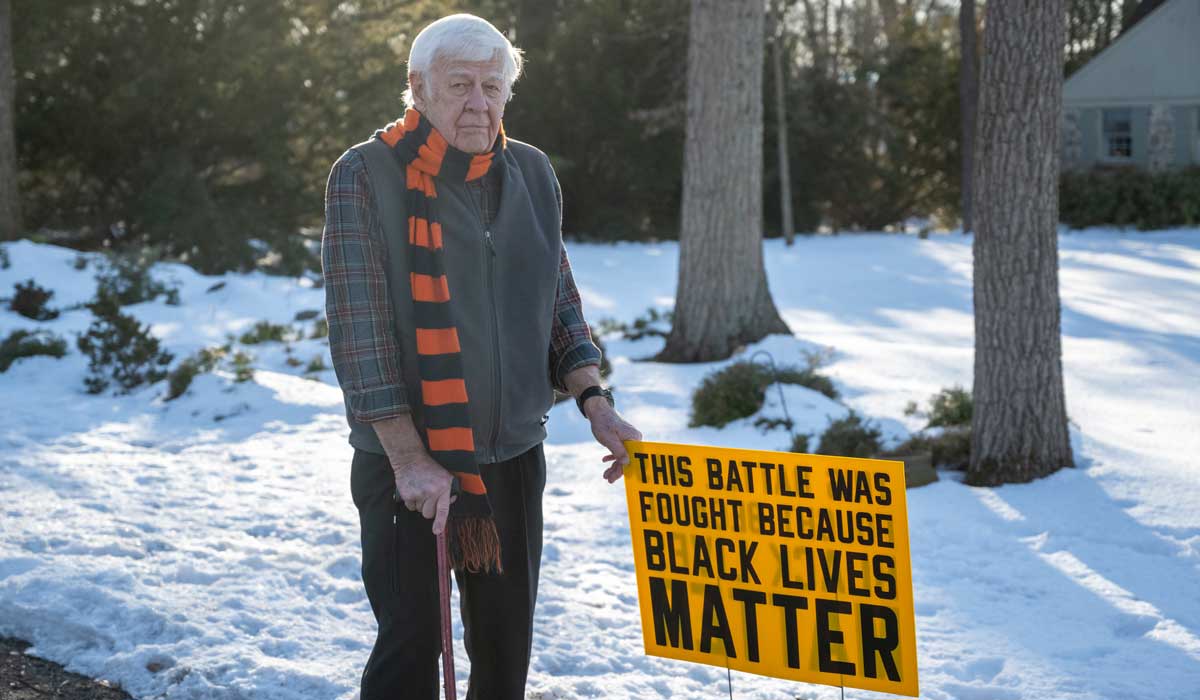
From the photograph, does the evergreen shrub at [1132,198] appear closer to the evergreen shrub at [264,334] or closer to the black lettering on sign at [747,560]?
the evergreen shrub at [264,334]

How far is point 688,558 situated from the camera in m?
2.90

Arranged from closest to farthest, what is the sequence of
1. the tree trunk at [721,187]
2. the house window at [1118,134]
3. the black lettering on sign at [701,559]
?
1. the black lettering on sign at [701,559]
2. the tree trunk at [721,187]
3. the house window at [1118,134]

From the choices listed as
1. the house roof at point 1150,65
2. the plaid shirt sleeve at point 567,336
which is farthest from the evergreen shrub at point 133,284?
the house roof at point 1150,65

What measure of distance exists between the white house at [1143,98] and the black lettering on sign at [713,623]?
908 inches

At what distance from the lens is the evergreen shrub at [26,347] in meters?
9.28

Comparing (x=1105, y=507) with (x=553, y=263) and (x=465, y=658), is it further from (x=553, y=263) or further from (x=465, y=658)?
(x=553, y=263)

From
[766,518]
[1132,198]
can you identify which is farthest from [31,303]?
[1132,198]

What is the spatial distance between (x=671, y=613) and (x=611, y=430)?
0.50 meters

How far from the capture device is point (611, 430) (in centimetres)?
278

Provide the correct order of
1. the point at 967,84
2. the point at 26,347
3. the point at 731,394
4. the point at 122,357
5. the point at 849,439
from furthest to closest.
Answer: the point at 967,84 → the point at 26,347 → the point at 122,357 → the point at 731,394 → the point at 849,439

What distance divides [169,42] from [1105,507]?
14.5 metres

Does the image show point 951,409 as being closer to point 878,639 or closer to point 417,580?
Result: point 878,639

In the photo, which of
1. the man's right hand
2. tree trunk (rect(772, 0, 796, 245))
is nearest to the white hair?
the man's right hand

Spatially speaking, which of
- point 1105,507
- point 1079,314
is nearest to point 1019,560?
point 1105,507
